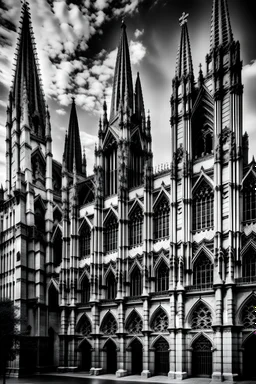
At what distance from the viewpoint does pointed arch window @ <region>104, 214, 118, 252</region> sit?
187ft

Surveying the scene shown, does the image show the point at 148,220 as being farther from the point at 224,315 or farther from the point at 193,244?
the point at 224,315

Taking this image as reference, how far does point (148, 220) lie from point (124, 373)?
16.7 metres

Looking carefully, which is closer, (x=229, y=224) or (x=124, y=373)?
(x=229, y=224)

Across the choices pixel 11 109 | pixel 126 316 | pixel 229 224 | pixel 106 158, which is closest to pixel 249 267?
pixel 229 224

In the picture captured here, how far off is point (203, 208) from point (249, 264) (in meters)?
7.79

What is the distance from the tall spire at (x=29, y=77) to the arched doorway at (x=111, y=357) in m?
34.0

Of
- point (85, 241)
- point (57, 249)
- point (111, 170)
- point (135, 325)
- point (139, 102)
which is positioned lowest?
point (135, 325)

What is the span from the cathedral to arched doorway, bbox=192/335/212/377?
11 cm

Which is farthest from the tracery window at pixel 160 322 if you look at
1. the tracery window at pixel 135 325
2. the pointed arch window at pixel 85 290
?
the pointed arch window at pixel 85 290

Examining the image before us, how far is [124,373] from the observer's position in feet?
164

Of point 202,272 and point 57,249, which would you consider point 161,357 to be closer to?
point 202,272

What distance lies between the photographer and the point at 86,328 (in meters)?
57.5

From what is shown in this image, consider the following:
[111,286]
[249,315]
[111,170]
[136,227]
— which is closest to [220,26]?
[111,170]


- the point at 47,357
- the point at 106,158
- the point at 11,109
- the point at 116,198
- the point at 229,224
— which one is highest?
the point at 11,109
